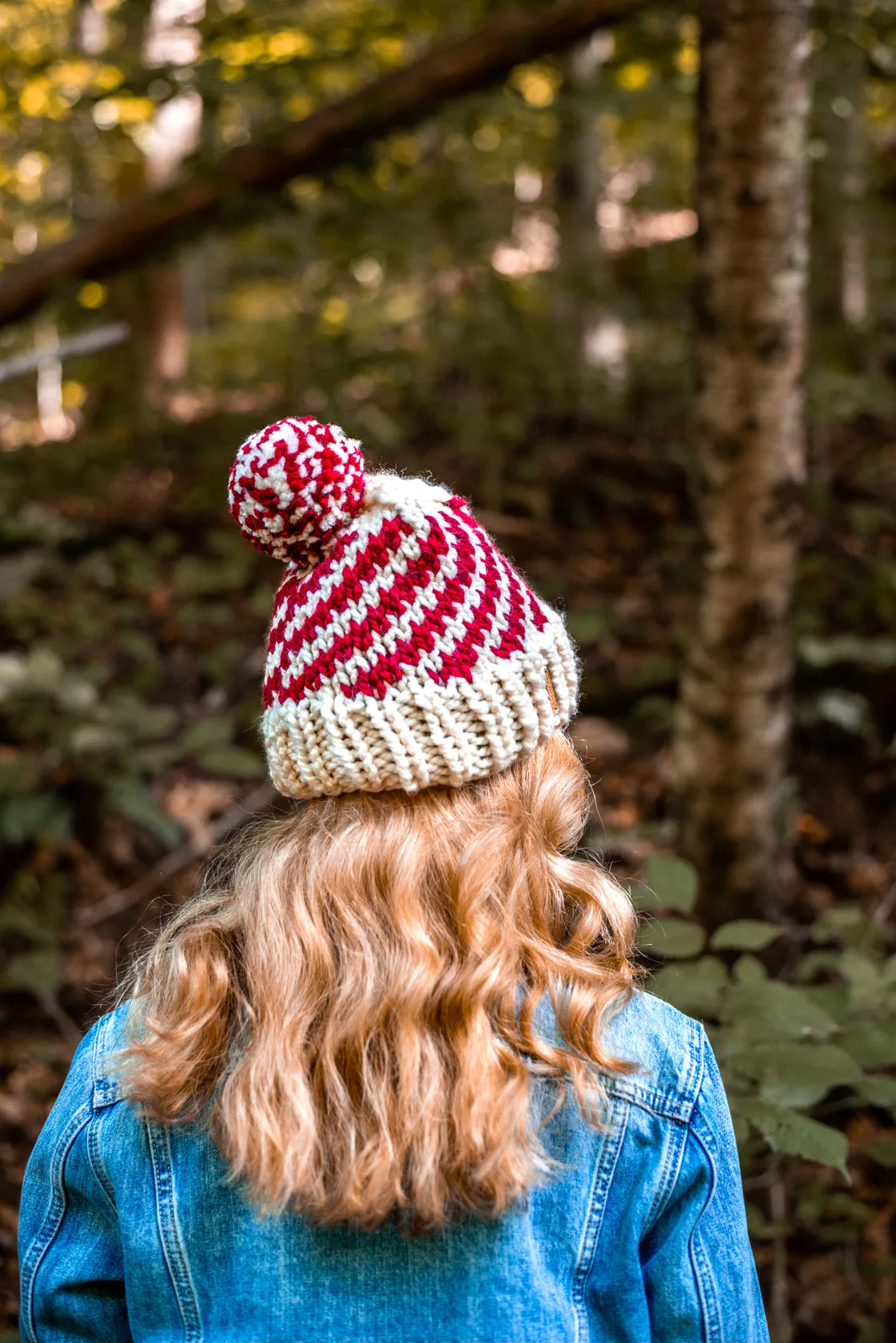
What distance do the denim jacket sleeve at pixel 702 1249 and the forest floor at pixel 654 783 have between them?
1184 millimetres

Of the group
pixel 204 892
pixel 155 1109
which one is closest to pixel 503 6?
pixel 204 892

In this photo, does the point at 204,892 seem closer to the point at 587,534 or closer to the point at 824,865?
the point at 824,865

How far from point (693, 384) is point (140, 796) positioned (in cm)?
234

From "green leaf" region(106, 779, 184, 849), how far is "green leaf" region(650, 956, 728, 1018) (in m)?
2.05

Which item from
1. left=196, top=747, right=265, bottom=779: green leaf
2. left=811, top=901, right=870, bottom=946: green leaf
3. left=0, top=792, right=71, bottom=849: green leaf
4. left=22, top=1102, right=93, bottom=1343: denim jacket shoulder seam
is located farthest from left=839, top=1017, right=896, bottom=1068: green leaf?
left=0, top=792, right=71, bottom=849: green leaf

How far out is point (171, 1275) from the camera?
4.33 ft

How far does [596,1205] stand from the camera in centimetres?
133

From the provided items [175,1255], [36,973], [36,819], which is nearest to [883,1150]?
[175,1255]

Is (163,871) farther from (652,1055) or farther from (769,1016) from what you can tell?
(652,1055)

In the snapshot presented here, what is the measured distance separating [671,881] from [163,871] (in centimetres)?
214

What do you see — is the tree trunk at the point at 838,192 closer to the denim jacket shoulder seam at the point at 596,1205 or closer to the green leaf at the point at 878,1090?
the green leaf at the point at 878,1090

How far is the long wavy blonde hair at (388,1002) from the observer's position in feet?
4.07

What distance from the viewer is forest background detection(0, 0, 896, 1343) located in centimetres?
260

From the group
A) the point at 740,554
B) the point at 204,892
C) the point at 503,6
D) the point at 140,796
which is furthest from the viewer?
the point at 503,6
